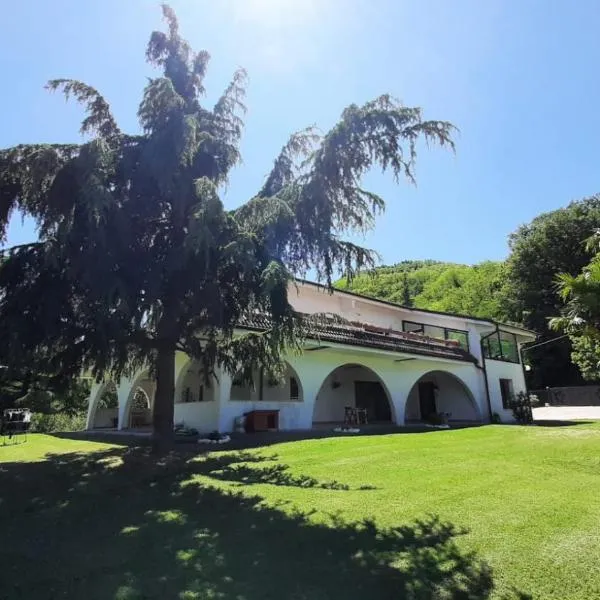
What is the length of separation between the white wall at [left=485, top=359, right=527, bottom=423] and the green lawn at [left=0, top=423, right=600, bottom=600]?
47.8 feet

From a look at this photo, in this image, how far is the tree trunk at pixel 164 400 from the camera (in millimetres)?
9172

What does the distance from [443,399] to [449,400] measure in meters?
0.38

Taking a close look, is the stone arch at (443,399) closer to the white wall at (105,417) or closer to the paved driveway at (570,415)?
the paved driveway at (570,415)

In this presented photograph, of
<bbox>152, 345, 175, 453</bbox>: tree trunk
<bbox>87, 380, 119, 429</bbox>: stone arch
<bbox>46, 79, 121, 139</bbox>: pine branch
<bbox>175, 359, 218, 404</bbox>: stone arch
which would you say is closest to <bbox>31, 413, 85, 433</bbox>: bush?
<bbox>87, 380, 119, 429</bbox>: stone arch

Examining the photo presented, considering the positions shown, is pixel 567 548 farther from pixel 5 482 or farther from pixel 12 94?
pixel 12 94

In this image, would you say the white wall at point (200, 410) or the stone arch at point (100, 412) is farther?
the stone arch at point (100, 412)

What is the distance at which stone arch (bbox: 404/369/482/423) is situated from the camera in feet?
73.2

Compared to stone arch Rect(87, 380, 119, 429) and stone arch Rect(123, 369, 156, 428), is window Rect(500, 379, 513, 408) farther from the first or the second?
stone arch Rect(87, 380, 119, 429)

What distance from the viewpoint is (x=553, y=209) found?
45969mm

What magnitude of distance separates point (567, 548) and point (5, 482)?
25.8 feet

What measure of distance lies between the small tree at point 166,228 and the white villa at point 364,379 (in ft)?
13.5

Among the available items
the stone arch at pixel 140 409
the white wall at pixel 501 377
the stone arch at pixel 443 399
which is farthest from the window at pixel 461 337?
the stone arch at pixel 140 409

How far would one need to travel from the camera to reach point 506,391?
944 inches

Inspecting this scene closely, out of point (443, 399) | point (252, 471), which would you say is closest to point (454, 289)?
point (443, 399)
